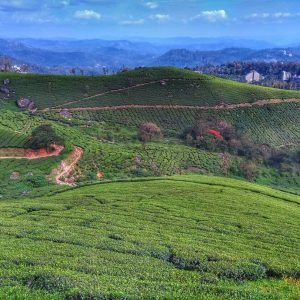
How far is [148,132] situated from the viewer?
9275 cm

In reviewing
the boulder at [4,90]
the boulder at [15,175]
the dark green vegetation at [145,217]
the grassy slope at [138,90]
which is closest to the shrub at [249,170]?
the dark green vegetation at [145,217]

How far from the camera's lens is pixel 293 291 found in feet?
72.5

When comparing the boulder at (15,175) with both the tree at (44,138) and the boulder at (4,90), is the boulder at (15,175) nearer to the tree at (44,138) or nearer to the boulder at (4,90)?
the tree at (44,138)

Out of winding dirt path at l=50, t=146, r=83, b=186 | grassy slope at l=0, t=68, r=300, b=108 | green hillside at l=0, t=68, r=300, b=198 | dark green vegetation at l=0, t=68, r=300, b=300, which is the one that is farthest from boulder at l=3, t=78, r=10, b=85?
winding dirt path at l=50, t=146, r=83, b=186

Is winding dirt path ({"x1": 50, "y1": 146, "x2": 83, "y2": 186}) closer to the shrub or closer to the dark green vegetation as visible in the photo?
the dark green vegetation

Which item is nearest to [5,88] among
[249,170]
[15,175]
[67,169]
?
[67,169]

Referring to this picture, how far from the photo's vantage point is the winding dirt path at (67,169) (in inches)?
2264

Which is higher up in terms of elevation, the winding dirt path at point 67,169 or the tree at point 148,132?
the tree at point 148,132

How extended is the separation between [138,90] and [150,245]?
325 ft

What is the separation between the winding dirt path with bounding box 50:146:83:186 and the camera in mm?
57513

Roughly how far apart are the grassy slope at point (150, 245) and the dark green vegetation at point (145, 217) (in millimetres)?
86

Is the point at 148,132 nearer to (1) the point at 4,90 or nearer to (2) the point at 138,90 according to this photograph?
(2) the point at 138,90

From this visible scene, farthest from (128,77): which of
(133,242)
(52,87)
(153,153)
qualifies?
(133,242)

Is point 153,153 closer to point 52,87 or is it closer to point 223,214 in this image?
point 223,214
